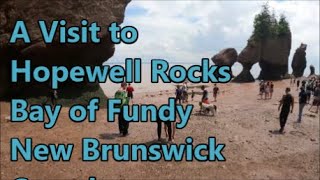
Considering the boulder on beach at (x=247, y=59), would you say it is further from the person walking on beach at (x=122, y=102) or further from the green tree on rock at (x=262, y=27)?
the person walking on beach at (x=122, y=102)

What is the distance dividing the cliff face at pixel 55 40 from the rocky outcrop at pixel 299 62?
47.9 m

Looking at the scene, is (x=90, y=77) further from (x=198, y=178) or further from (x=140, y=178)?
(x=198, y=178)

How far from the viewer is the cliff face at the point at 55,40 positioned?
81.4ft

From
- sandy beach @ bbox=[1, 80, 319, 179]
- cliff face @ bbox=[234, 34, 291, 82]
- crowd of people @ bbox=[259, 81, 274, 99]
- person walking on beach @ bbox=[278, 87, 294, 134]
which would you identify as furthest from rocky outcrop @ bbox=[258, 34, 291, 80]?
person walking on beach @ bbox=[278, 87, 294, 134]

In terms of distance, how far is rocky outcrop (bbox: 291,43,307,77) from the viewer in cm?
6872

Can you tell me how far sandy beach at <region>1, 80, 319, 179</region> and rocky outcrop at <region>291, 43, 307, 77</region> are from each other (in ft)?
146

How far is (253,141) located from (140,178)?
6669mm

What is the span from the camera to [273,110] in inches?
1093

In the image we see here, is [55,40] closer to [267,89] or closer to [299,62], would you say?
[267,89]

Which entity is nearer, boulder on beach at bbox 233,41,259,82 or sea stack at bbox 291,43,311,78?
boulder on beach at bbox 233,41,259,82

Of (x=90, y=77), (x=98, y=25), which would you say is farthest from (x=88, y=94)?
(x=90, y=77)

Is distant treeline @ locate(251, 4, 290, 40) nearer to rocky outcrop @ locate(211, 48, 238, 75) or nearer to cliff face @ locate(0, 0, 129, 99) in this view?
rocky outcrop @ locate(211, 48, 238, 75)

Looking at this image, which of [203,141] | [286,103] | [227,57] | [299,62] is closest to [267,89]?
[286,103]

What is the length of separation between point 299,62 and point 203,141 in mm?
54712
